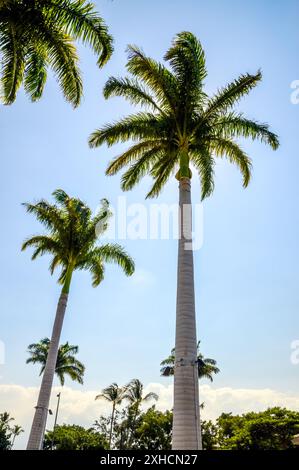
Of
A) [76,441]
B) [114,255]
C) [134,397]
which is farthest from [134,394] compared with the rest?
[114,255]

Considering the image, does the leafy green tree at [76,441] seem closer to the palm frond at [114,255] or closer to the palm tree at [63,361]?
the palm tree at [63,361]

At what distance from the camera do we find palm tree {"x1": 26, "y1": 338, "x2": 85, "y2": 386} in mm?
40375

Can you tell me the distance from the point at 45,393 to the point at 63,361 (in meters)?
26.9

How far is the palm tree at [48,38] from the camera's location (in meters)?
9.88

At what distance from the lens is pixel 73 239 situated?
1847cm

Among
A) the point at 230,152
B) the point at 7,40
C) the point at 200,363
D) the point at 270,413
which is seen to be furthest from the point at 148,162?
the point at 270,413

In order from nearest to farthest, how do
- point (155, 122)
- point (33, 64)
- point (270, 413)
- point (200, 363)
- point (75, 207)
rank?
point (200, 363) → point (33, 64) → point (155, 122) → point (75, 207) → point (270, 413)

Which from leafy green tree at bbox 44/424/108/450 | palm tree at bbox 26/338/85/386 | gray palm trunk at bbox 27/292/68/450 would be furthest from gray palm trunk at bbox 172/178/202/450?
leafy green tree at bbox 44/424/108/450

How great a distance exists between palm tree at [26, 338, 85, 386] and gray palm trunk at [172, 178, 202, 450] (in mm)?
34023

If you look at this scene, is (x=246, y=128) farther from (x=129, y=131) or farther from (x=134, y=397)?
(x=134, y=397)

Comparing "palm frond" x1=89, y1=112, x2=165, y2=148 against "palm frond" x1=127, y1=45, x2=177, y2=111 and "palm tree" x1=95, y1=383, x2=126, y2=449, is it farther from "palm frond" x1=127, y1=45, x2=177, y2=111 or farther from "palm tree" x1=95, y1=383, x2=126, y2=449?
"palm tree" x1=95, y1=383, x2=126, y2=449
